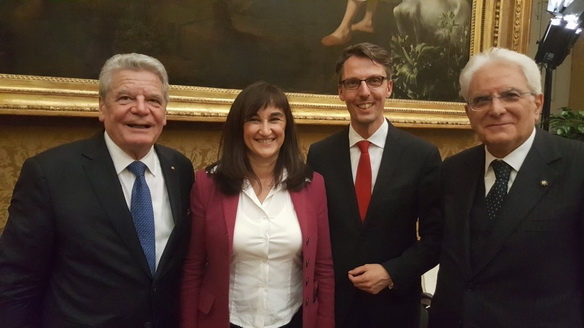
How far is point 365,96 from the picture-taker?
82.0 inches

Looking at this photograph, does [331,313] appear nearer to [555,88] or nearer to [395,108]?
[395,108]

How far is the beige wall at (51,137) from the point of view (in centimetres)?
266

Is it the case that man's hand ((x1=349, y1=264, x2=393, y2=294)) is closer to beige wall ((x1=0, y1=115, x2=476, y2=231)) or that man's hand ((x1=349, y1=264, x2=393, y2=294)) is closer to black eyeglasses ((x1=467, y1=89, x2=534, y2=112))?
black eyeglasses ((x1=467, y1=89, x2=534, y2=112))

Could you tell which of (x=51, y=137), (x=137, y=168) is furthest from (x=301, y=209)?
(x=51, y=137)

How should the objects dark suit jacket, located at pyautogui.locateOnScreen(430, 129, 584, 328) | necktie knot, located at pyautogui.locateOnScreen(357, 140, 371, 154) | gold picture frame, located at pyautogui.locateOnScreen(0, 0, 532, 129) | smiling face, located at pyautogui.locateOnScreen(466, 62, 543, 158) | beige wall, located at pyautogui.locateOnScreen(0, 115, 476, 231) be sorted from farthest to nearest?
beige wall, located at pyautogui.locateOnScreen(0, 115, 476, 231) → gold picture frame, located at pyautogui.locateOnScreen(0, 0, 532, 129) → necktie knot, located at pyautogui.locateOnScreen(357, 140, 371, 154) → smiling face, located at pyautogui.locateOnScreen(466, 62, 543, 158) → dark suit jacket, located at pyautogui.locateOnScreen(430, 129, 584, 328)

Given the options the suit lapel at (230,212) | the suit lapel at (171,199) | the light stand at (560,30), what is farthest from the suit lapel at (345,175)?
the light stand at (560,30)

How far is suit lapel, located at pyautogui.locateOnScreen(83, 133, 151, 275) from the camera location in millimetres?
1685

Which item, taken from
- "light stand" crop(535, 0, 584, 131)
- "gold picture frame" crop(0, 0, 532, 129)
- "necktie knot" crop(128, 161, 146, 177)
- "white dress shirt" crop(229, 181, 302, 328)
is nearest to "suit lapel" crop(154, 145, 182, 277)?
"necktie knot" crop(128, 161, 146, 177)

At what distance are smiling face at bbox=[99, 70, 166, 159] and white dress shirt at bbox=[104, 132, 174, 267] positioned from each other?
0.04 metres

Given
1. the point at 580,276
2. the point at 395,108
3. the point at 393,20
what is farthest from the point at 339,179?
the point at 393,20

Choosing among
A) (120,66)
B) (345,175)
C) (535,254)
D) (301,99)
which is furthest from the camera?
(301,99)

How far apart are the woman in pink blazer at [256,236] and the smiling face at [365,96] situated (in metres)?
0.33

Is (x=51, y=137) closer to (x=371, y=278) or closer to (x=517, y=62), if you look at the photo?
(x=371, y=278)

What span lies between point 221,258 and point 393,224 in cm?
83
